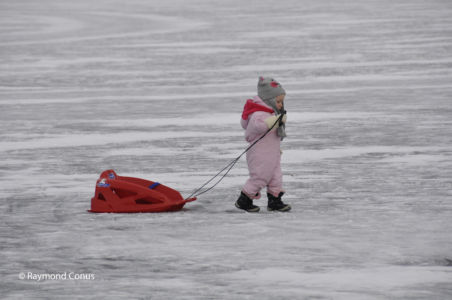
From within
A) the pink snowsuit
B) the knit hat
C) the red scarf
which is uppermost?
the knit hat

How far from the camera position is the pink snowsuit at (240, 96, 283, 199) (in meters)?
6.42

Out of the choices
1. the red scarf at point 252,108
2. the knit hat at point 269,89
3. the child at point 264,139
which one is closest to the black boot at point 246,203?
the child at point 264,139

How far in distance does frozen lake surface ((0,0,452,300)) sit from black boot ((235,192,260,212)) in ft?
0.20

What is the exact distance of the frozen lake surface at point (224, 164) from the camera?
5.13 meters

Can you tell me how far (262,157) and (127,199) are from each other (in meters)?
1.07

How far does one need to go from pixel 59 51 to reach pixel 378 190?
45.3ft

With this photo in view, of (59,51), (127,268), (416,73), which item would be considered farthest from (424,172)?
(59,51)

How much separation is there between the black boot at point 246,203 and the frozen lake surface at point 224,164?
61mm

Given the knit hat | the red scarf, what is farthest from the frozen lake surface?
the knit hat

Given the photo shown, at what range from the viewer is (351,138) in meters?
9.70

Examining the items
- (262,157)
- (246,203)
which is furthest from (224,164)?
(262,157)

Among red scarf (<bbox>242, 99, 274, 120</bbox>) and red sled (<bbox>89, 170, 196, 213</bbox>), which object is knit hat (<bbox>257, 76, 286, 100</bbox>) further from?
red sled (<bbox>89, 170, 196, 213</bbox>)

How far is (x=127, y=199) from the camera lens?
661 centimetres

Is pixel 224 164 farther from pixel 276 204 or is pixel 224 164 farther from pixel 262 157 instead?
pixel 262 157
